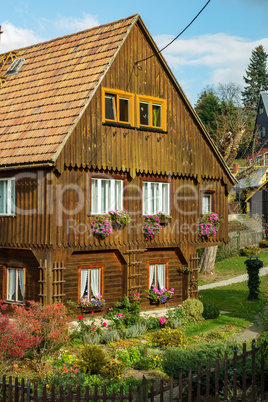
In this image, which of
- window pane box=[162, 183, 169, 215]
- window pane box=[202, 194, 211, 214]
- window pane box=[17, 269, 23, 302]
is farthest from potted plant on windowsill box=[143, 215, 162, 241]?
window pane box=[17, 269, 23, 302]

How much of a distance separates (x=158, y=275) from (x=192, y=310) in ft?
6.77

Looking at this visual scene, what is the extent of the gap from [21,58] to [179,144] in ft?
28.3

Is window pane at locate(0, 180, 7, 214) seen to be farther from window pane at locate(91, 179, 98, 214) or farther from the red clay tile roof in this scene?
window pane at locate(91, 179, 98, 214)

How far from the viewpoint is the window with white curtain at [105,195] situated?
20281 mm

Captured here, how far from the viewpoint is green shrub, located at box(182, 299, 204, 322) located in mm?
22434

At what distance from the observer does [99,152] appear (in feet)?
66.1

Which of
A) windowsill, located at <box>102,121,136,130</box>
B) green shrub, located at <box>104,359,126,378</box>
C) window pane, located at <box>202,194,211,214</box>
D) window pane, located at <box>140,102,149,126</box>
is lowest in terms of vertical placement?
green shrub, located at <box>104,359,126,378</box>

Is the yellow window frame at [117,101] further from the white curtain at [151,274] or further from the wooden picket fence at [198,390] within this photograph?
the wooden picket fence at [198,390]

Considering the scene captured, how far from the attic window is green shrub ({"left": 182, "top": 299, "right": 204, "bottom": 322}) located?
42.3 ft

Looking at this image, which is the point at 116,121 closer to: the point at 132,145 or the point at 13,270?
the point at 132,145

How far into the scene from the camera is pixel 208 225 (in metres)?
24.2

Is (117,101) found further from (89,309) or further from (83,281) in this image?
(89,309)

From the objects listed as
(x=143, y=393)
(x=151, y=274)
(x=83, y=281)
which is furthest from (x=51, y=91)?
(x=143, y=393)

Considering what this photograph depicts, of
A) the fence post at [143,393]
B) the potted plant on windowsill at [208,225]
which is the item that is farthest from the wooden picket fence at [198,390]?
the potted plant on windowsill at [208,225]
